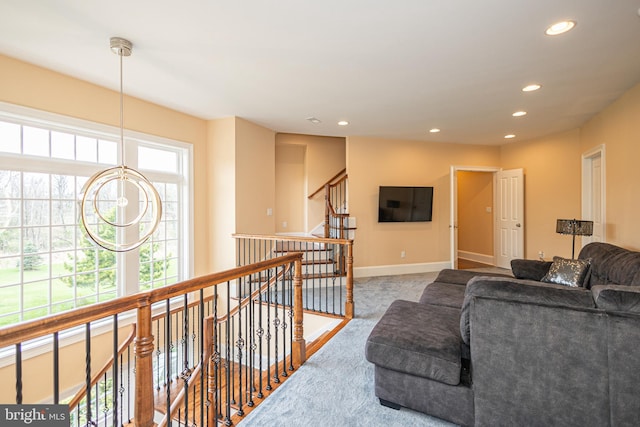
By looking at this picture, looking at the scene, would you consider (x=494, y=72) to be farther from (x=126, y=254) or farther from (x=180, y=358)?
(x=180, y=358)

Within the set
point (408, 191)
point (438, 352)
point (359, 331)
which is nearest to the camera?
point (438, 352)

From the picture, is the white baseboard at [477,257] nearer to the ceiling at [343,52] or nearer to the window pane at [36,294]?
the ceiling at [343,52]

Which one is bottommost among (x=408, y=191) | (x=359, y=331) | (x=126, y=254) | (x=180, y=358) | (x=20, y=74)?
(x=180, y=358)

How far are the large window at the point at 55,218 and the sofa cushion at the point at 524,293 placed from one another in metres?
3.77

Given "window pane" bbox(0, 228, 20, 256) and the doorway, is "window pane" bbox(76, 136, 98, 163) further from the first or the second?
the doorway

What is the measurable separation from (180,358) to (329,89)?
418 centimetres

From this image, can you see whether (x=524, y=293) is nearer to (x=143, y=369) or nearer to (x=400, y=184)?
(x=143, y=369)

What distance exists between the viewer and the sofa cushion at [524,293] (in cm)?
162

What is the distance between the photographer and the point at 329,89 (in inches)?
130

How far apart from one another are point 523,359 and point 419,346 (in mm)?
562

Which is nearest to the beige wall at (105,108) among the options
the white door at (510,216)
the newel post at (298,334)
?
the newel post at (298,334)

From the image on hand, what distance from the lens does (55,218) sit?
10.1 feet

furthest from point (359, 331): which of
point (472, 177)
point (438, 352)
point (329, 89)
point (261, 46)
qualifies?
point (472, 177)

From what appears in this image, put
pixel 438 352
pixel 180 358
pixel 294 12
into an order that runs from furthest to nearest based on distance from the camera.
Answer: pixel 180 358, pixel 294 12, pixel 438 352
